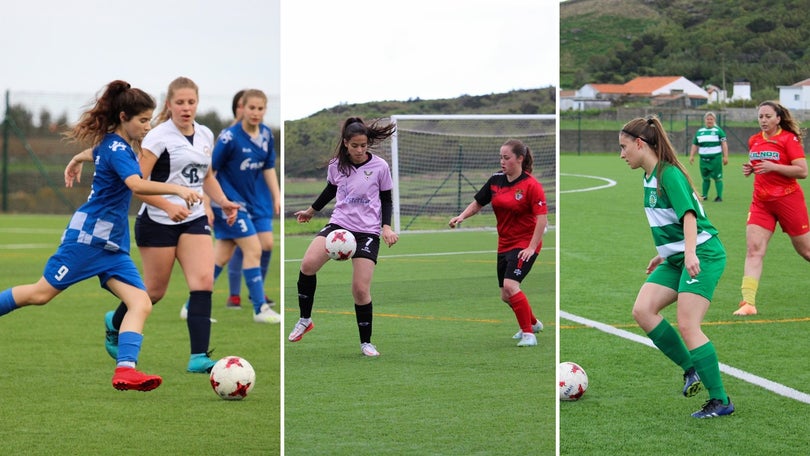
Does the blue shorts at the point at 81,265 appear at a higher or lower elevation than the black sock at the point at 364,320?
higher

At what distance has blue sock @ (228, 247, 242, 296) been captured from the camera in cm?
950

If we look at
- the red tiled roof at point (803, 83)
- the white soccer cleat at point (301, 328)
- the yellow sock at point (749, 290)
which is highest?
the red tiled roof at point (803, 83)

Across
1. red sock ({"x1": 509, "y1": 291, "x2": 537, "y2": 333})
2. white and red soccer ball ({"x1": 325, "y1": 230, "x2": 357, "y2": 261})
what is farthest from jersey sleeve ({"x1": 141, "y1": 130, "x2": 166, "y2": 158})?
red sock ({"x1": 509, "y1": 291, "x2": 537, "y2": 333})

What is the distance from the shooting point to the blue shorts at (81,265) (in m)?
5.43

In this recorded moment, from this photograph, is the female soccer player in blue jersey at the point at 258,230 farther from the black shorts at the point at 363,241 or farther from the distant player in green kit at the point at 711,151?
the distant player in green kit at the point at 711,151

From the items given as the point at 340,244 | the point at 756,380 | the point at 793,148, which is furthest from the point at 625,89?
the point at 340,244

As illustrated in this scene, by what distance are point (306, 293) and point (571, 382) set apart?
144cm

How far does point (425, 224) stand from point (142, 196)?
4.13m

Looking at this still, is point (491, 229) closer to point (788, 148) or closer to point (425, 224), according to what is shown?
point (425, 224)

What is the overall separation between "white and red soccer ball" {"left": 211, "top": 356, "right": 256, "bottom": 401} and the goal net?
149 cm

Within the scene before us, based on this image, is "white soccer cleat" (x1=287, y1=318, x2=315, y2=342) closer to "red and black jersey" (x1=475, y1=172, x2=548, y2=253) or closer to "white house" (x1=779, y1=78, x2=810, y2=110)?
"red and black jersey" (x1=475, y1=172, x2=548, y2=253)

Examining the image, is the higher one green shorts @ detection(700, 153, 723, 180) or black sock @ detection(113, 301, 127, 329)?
green shorts @ detection(700, 153, 723, 180)

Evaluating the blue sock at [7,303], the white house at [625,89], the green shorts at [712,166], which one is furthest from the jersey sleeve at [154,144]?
the green shorts at [712,166]

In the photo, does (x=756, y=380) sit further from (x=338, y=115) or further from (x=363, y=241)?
(x=338, y=115)
